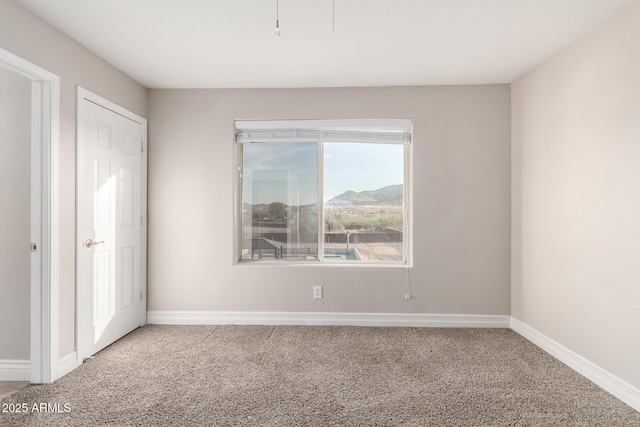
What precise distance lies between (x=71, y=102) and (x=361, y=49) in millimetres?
2219

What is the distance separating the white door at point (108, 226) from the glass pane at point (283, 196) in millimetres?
1081

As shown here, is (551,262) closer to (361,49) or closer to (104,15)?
(361,49)

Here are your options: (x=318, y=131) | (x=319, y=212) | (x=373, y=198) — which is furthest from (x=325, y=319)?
(x=318, y=131)

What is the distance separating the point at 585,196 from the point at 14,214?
13.3ft

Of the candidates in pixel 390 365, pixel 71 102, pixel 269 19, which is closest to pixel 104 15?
pixel 71 102

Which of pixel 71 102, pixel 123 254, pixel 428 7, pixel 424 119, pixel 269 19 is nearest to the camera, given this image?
pixel 428 7

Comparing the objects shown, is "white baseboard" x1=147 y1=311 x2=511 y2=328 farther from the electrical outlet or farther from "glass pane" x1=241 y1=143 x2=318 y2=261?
"glass pane" x1=241 y1=143 x2=318 y2=261

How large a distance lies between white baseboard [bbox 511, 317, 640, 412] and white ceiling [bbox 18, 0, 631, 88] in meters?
2.36

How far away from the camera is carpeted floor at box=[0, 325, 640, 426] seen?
6.24 ft

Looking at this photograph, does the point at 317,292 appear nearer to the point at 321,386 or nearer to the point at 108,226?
the point at 321,386

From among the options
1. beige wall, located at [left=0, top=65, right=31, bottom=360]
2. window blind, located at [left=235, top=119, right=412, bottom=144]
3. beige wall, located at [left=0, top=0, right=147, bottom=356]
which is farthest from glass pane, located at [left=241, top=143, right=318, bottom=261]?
beige wall, located at [left=0, top=65, right=31, bottom=360]

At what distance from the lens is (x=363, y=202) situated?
3.56 m

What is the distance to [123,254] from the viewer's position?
10.1ft

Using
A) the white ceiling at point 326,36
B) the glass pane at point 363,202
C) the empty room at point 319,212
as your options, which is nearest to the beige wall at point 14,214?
the empty room at point 319,212
